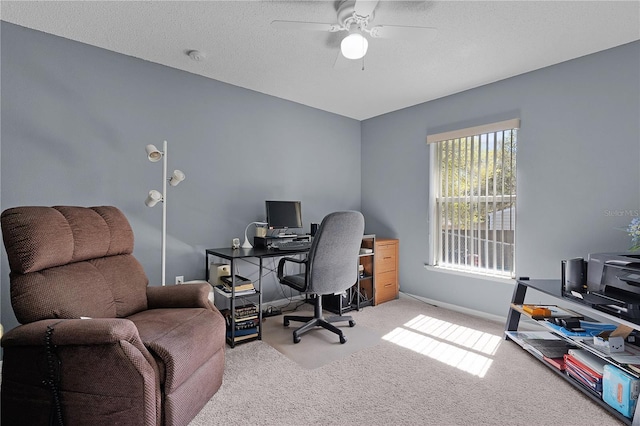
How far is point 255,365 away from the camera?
225 cm

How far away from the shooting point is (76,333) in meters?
1.34

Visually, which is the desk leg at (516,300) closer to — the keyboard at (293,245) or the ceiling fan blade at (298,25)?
the keyboard at (293,245)

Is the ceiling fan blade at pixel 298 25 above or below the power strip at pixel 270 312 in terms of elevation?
above

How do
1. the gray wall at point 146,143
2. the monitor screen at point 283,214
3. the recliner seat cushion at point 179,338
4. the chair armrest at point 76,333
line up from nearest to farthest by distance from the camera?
the chair armrest at point 76,333 < the recliner seat cushion at point 179,338 < the gray wall at point 146,143 < the monitor screen at point 283,214

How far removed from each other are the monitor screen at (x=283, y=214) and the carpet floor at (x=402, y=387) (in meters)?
1.19

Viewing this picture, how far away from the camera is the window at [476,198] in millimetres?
3156

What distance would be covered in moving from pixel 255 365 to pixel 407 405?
105 cm

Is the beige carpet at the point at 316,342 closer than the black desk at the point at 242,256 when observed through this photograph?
Yes

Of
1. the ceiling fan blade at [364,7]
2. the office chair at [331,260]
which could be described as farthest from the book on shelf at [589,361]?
the ceiling fan blade at [364,7]

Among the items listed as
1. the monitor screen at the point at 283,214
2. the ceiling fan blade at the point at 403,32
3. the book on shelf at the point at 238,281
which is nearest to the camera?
the ceiling fan blade at the point at 403,32

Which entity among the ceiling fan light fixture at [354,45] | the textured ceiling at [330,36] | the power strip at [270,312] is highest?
the textured ceiling at [330,36]

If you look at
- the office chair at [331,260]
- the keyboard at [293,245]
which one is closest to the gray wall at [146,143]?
the keyboard at [293,245]

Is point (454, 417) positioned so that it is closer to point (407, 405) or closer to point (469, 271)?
point (407, 405)

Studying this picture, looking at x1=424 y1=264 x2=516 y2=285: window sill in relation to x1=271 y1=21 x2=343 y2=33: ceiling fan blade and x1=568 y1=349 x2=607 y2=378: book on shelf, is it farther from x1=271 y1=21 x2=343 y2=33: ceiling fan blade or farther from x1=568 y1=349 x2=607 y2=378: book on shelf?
x1=271 y1=21 x2=343 y2=33: ceiling fan blade
